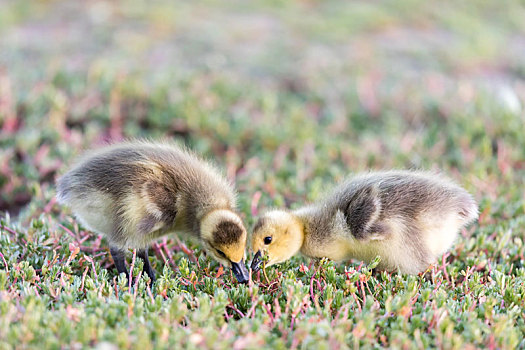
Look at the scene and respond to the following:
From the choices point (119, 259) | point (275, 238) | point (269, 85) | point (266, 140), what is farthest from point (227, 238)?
point (269, 85)

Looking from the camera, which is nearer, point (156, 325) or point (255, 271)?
point (156, 325)

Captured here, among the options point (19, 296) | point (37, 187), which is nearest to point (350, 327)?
Result: point (19, 296)

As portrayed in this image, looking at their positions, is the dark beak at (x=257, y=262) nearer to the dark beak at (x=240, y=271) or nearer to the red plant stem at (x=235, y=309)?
the dark beak at (x=240, y=271)

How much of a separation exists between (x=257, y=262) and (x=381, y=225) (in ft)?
2.63

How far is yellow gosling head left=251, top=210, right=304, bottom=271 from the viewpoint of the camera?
359 cm

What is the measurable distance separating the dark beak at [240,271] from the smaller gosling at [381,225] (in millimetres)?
89

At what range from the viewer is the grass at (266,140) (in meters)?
2.86

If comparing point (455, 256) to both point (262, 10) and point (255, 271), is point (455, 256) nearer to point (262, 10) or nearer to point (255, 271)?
point (255, 271)

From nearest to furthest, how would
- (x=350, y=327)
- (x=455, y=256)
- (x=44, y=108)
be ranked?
(x=350, y=327)
(x=455, y=256)
(x=44, y=108)

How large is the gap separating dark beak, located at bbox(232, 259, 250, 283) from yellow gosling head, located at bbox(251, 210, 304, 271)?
0.09 m

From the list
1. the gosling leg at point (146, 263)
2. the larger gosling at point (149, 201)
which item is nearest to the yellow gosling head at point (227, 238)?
the larger gosling at point (149, 201)

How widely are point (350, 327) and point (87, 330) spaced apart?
1.29m

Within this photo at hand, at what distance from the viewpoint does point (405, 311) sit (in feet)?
9.79

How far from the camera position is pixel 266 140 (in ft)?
19.0
